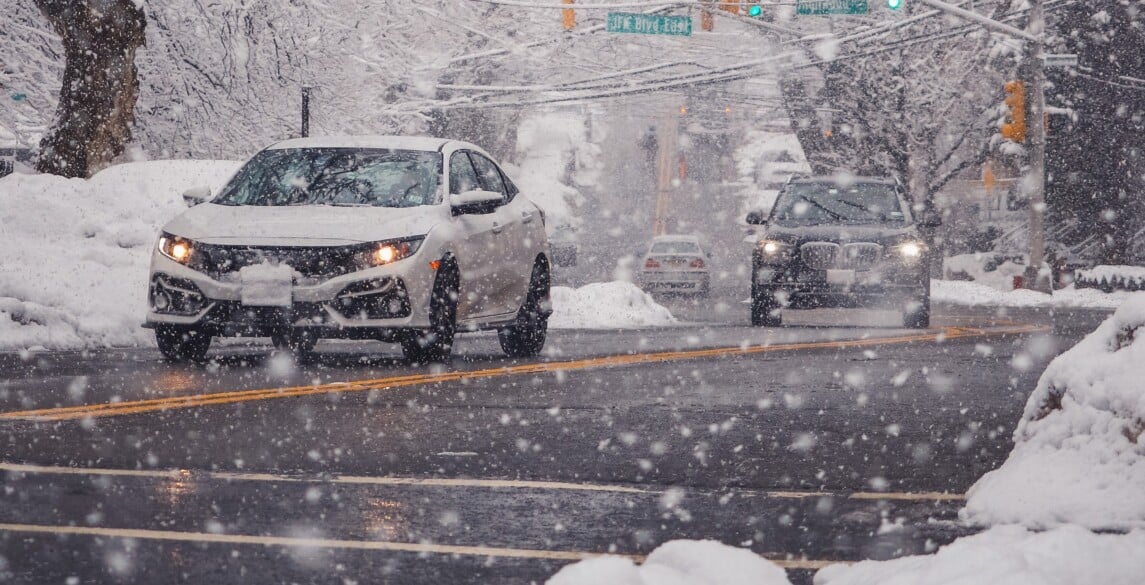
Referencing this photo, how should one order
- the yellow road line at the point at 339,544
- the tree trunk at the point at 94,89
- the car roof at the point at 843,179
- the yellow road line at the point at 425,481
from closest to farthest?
the yellow road line at the point at 339,544 < the yellow road line at the point at 425,481 < the car roof at the point at 843,179 < the tree trunk at the point at 94,89

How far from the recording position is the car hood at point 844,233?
713 inches

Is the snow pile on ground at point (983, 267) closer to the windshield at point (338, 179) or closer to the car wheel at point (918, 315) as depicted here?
the car wheel at point (918, 315)

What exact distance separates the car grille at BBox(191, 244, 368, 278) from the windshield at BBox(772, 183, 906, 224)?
28.4 feet

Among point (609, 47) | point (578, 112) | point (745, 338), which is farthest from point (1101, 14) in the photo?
point (578, 112)

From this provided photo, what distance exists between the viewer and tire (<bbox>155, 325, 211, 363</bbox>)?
11945mm

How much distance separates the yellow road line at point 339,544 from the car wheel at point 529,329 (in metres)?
7.86

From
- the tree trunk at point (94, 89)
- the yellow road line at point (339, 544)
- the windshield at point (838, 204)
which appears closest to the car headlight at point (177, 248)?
the yellow road line at point (339, 544)

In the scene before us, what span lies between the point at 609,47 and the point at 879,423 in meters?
35.6

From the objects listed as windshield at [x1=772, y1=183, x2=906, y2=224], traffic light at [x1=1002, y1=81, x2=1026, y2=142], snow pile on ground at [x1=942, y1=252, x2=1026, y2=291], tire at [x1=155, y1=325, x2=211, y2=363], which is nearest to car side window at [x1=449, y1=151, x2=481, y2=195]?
tire at [x1=155, y1=325, x2=211, y2=363]

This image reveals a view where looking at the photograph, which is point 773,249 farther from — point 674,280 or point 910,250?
point 674,280

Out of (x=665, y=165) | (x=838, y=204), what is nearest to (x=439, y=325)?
(x=838, y=204)

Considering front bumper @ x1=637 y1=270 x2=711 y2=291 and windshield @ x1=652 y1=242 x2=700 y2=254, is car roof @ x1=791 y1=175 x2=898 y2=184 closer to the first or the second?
front bumper @ x1=637 y1=270 x2=711 y2=291

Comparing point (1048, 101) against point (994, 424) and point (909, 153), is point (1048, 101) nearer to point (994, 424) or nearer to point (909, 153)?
point (909, 153)

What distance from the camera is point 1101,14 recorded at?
3909 cm
